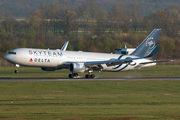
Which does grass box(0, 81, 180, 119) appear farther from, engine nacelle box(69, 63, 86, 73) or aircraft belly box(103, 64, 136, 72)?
aircraft belly box(103, 64, 136, 72)

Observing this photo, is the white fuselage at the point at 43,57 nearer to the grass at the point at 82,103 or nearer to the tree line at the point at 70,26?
the grass at the point at 82,103

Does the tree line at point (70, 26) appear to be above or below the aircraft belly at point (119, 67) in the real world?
above

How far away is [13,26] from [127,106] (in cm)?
15268

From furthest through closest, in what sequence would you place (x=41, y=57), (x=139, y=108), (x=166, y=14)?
(x=166, y=14) → (x=41, y=57) → (x=139, y=108)

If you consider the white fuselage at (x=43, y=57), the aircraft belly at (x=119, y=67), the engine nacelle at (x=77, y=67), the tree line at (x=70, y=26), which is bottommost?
the aircraft belly at (x=119, y=67)

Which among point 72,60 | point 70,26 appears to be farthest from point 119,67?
point 70,26

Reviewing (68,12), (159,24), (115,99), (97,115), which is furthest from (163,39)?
(97,115)

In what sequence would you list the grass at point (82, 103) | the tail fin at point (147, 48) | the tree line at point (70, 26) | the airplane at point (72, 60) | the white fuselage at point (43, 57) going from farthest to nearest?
the tree line at point (70, 26)
the tail fin at point (147, 48)
the airplane at point (72, 60)
the white fuselage at point (43, 57)
the grass at point (82, 103)

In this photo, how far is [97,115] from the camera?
20766mm

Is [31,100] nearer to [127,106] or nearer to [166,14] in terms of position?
[127,106]

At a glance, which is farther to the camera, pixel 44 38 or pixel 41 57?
pixel 44 38

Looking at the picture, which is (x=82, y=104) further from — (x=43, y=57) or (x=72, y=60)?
(x=72, y=60)

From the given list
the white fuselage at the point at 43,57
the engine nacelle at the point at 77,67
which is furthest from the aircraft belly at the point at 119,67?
the engine nacelle at the point at 77,67

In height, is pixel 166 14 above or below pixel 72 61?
above
